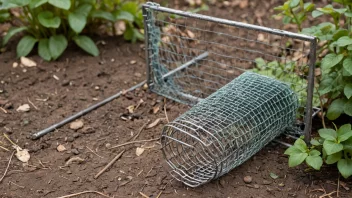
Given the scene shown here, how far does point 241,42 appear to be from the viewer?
418 cm

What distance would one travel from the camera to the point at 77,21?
3.65 m

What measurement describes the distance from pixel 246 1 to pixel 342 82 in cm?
229

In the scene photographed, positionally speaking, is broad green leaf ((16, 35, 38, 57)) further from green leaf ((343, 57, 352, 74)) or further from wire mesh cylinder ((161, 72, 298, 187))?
green leaf ((343, 57, 352, 74))

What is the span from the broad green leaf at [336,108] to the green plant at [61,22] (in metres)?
1.68

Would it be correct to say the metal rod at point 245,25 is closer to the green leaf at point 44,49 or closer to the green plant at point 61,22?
the green plant at point 61,22

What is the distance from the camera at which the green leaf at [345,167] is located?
2525 millimetres

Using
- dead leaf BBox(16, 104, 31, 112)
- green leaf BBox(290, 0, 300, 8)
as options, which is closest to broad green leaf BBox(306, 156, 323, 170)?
green leaf BBox(290, 0, 300, 8)

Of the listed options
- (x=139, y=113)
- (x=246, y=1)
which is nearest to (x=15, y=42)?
(x=139, y=113)

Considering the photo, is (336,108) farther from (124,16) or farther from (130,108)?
(124,16)

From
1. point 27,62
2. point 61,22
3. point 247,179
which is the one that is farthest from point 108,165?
point 61,22

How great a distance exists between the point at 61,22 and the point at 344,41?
2.06m

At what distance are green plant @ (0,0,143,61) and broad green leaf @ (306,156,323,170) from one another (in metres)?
1.82

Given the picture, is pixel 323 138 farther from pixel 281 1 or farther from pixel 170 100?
pixel 281 1

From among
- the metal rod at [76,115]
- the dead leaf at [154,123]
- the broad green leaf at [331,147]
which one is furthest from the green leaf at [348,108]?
the metal rod at [76,115]
